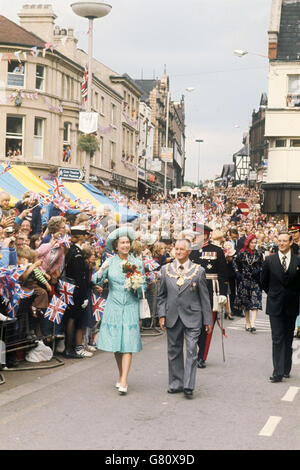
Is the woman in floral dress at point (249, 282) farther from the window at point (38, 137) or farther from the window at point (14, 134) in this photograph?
the window at point (38, 137)

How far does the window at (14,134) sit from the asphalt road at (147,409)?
28202 millimetres

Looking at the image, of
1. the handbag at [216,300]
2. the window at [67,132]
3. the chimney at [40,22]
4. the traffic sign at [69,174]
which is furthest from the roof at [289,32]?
the handbag at [216,300]

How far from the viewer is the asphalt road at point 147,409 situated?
6137 mm

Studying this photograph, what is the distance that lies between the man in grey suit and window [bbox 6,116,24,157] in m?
29.9

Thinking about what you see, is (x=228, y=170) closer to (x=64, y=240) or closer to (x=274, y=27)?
(x=274, y=27)

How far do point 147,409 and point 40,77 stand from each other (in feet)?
108

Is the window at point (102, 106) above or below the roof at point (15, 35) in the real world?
below

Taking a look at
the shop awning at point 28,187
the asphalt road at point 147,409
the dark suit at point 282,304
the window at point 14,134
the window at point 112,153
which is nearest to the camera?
the asphalt road at point 147,409

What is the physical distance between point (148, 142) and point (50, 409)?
6597cm

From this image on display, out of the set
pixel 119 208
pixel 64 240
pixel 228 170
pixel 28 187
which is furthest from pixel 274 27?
pixel 228 170

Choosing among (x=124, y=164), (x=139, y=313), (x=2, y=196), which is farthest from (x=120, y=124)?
(x=139, y=313)

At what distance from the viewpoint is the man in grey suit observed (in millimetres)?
8320

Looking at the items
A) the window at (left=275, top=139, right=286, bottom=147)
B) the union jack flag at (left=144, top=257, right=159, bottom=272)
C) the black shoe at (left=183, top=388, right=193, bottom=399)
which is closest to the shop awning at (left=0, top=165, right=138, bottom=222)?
the union jack flag at (left=144, top=257, right=159, bottom=272)

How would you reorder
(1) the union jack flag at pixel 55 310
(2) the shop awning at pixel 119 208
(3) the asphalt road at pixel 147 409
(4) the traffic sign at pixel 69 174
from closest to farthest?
(3) the asphalt road at pixel 147 409
(1) the union jack flag at pixel 55 310
(4) the traffic sign at pixel 69 174
(2) the shop awning at pixel 119 208
